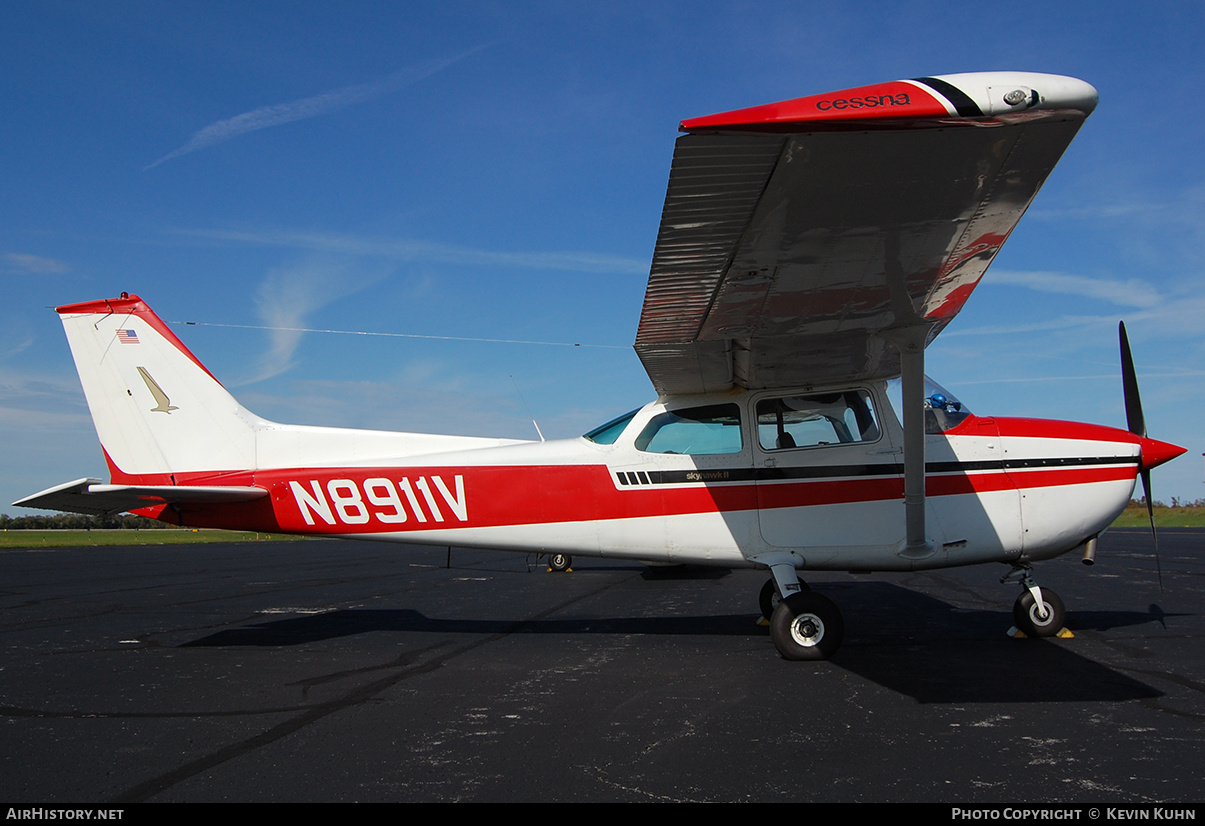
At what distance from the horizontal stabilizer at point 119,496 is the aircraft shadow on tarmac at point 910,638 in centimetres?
154

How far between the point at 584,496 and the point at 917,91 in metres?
4.74

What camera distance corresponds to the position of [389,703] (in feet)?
16.5

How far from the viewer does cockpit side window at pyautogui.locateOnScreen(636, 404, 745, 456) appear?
6.92 meters

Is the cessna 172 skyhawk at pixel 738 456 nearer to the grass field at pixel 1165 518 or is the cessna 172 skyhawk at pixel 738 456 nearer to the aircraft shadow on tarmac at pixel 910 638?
the aircraft shadow on tarmac at pixel 910 638

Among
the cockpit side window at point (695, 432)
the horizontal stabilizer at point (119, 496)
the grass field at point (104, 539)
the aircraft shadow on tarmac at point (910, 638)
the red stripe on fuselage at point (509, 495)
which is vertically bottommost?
the grass field at point (104, 539)

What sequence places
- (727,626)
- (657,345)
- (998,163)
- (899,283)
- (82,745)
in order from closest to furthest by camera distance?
(998,163), (82,745), (899,283), (657,345), (727,626)

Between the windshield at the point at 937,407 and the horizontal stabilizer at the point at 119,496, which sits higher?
the windshield at the point at 937,407

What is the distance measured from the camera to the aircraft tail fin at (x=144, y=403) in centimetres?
747

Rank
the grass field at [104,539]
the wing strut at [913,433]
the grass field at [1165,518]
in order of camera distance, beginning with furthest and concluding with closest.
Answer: the grass field at [1165,518] < the grass field at [104,539] < the wing strut at [913,433]

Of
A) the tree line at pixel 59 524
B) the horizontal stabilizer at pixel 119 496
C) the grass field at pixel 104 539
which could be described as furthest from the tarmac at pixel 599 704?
the tree line at pixel 59 524

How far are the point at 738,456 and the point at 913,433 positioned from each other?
1.52m

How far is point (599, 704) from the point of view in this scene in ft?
16.3
